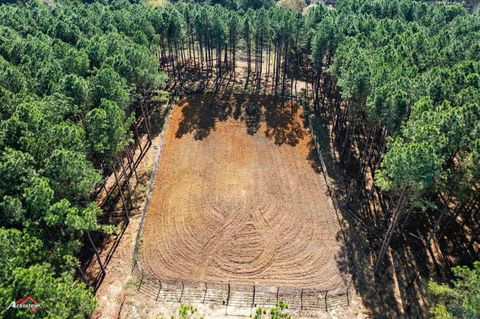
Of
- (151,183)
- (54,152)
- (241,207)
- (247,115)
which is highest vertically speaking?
(54,152)

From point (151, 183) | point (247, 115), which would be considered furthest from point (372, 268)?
point (247, 115)

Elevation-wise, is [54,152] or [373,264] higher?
[54,152]

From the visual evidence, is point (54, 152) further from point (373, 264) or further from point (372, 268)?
point (373, 264)

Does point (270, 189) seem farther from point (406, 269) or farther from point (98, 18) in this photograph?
point (98, 18)

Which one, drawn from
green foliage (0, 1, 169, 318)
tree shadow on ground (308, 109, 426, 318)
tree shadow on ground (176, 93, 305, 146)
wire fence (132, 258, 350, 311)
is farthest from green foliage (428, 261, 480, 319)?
tree shadow on ground (176, 93, 305, 146)

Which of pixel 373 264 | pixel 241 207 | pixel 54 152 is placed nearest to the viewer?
pixel 54 152

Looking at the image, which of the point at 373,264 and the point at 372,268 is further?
the point at 373,264
